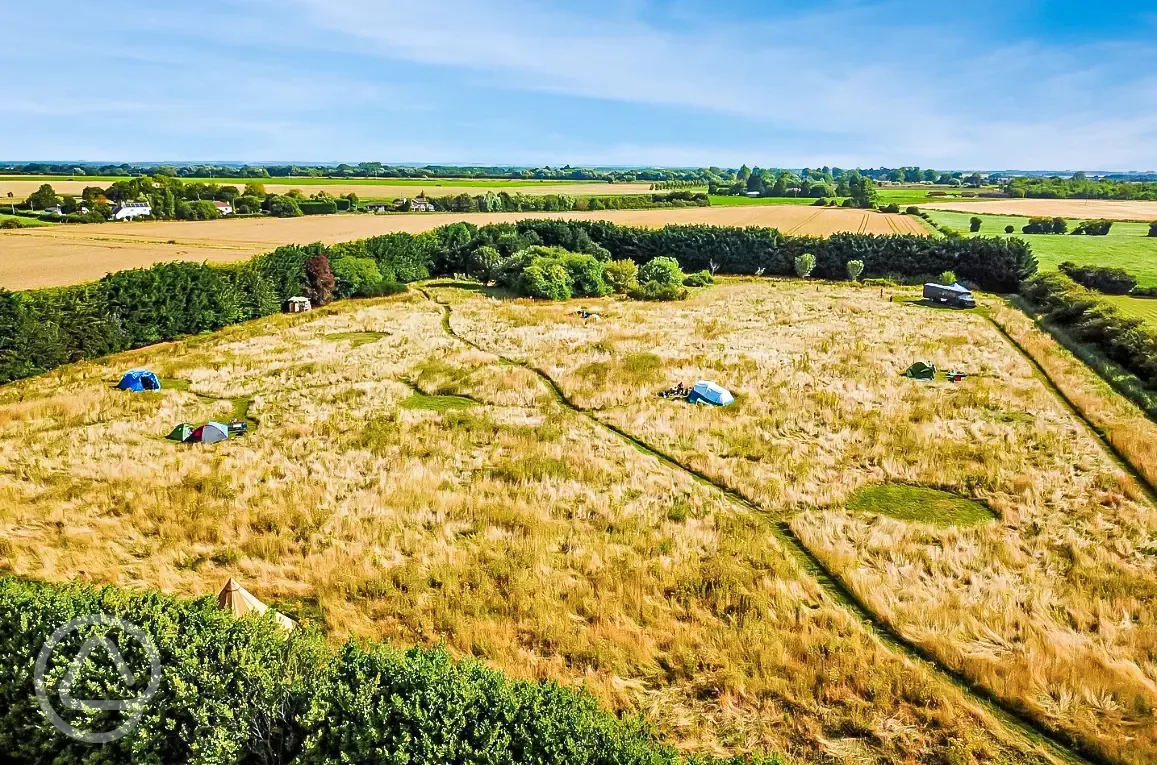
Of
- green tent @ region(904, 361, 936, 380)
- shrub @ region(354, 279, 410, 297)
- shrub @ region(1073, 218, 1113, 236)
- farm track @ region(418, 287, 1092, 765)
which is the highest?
shrub @ region(1073, 218, 1113, 236)

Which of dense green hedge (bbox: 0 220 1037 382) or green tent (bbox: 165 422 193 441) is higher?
dense green hedge (bbox: 0 220 1037 382)

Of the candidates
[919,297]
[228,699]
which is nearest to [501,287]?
[919,297]

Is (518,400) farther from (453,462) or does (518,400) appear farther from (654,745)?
(654,745)

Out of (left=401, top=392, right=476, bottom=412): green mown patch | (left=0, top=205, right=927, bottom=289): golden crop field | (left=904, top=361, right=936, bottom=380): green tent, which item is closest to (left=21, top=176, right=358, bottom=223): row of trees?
(left=0, top=205, right=927, bottom=289): golden crop field

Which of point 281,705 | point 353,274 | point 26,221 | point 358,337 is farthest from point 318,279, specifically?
point 281,705

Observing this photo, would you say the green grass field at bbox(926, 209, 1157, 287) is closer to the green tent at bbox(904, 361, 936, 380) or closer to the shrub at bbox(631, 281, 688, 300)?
the green tent at bbox(904, 361, 936, 380)

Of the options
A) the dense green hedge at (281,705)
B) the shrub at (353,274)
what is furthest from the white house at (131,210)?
the dense green hedge at (281,705)
